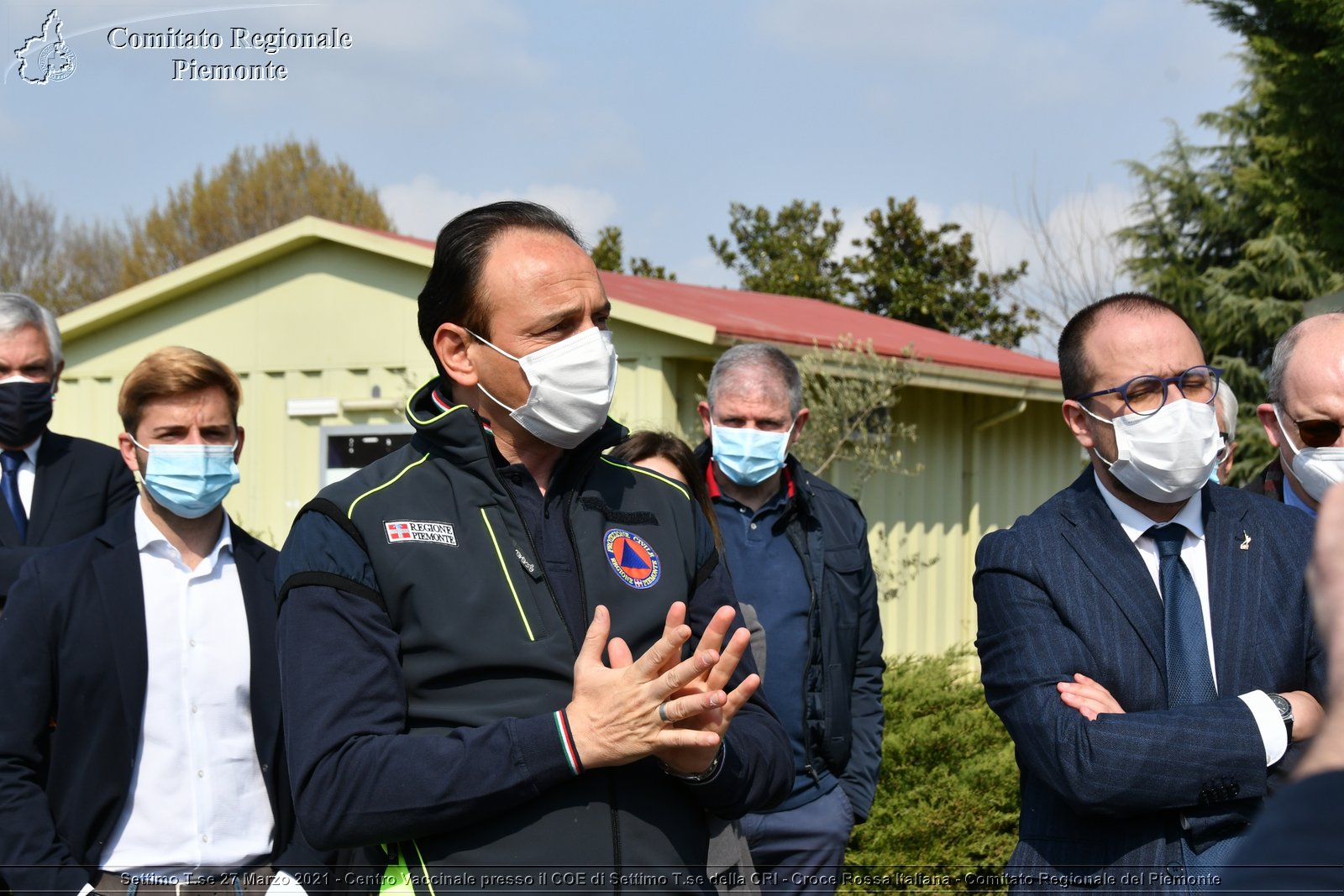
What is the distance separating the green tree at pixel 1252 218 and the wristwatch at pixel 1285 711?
10459 mm

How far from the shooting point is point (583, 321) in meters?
2.45

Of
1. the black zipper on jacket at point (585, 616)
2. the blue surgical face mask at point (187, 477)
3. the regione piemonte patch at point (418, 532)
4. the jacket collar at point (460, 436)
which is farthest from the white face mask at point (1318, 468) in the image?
the blue surgical face mask at point (187, 477)

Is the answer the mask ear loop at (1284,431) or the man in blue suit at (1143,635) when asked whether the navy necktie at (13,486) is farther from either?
the mask ear loop at (1284,431)

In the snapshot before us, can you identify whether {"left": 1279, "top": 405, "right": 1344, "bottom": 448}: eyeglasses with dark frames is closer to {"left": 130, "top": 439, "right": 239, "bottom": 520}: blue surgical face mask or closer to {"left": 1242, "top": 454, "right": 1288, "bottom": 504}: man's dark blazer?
{"left": 1242, "top": 454, "right": 1288, "bottom": 504}: man's dark blazer

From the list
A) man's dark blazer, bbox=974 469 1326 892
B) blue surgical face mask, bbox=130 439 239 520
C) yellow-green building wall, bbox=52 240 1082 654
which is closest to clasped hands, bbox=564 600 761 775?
man's dark blazer, bbox=974 469 1326 892

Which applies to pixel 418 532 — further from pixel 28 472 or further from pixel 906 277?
pixel 906 277

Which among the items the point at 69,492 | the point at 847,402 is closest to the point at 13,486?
the point at 69,492

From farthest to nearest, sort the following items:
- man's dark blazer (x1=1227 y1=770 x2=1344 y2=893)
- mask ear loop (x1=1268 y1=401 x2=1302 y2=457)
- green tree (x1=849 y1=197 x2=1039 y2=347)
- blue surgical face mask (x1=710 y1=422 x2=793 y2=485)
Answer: green tree (x1=849 y1=197 x2=1039 y2=347), blue surgical face mask (x1=710 y1=422 x2=793 y2=485), mask ear loop (x1=1268 y1=401 x2=1302 y2=457), man's dark blazer (x1=1227 y1=770 x2=1344 y2=893)

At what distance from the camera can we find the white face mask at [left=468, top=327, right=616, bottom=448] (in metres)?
2.38

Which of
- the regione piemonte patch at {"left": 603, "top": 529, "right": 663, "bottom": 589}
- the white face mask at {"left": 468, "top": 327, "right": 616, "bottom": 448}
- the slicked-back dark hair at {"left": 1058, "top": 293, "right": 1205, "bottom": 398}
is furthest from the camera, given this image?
the slicked-back dark hair at {"left": 1058, "top": 293, "right": 1205, "bottom": 398}

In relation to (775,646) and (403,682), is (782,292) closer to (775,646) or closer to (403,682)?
(775,646)

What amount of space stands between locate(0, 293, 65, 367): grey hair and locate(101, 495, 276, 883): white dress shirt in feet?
5.11

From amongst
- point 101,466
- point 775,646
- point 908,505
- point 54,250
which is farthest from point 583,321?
point 54,250

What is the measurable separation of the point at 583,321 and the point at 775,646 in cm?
227
